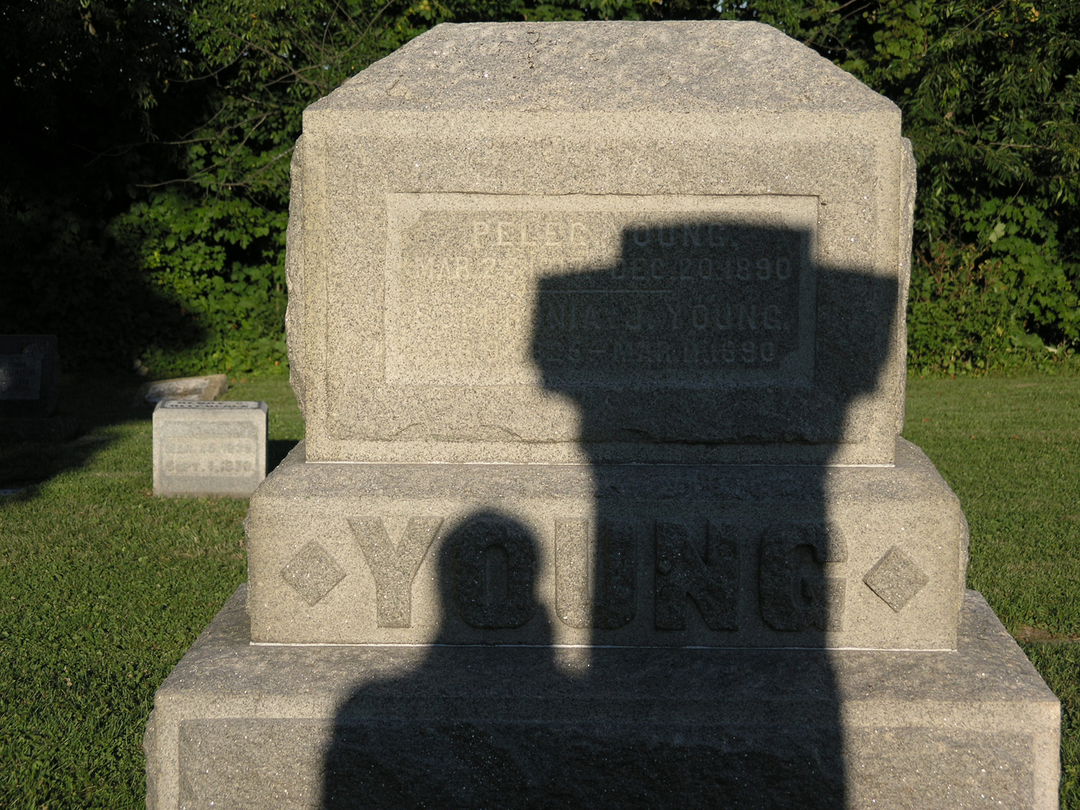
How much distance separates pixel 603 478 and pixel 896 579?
0.76 meters

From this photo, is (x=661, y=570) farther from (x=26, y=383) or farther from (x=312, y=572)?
(x=26, y=383)

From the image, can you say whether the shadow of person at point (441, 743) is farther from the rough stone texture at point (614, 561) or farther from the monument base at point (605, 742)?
the rough stone texture at point (614, 561)

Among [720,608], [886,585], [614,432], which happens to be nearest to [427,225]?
[614,432]

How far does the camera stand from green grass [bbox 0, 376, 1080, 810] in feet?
10.3

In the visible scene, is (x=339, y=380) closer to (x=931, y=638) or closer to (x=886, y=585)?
(x=886, y=585)

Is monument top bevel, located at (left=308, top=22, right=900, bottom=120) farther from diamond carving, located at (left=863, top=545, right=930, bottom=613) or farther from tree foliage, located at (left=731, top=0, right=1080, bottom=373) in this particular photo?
tree foliage, located at (left=731, top=0, right=1080, bottom=373)

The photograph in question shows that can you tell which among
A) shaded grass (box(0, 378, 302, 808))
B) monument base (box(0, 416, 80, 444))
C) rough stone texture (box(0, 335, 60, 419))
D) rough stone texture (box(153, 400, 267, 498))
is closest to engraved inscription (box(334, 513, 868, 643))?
shaded grass (box(0, 378, 302, 808))

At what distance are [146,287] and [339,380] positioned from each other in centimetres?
1029

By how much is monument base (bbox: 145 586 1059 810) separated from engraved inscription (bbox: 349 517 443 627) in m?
0.24

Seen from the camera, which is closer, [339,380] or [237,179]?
[339,380]

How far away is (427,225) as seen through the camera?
2.54 metres

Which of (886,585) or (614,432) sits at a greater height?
(614,432)

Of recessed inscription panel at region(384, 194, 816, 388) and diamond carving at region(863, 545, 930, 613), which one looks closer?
diamond carving at region(863, 545, 930, 613)

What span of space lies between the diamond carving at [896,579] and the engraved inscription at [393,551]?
1087 millimetres
